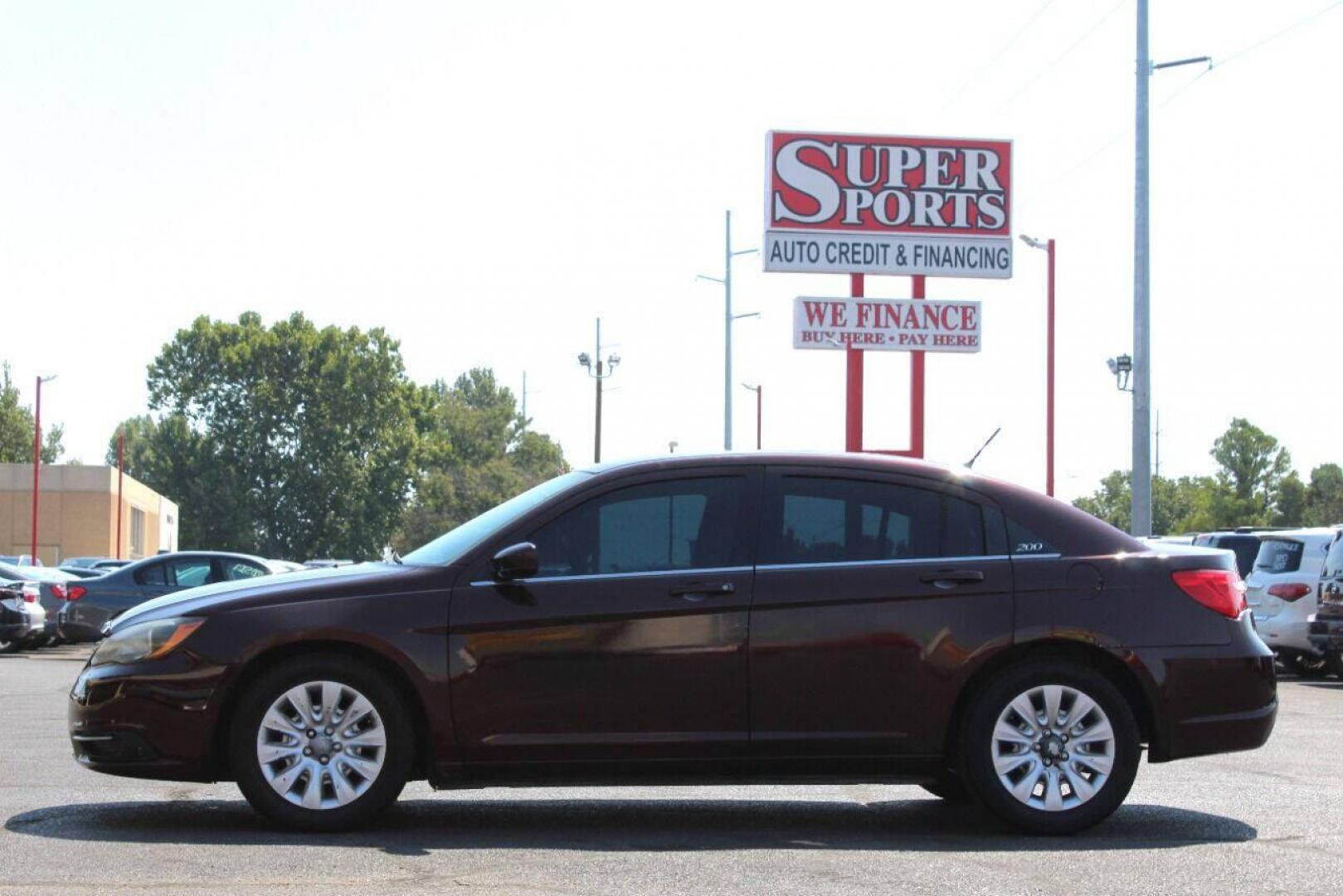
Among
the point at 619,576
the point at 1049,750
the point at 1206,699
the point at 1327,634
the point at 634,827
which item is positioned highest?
the point at 619,576

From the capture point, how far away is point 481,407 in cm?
15662

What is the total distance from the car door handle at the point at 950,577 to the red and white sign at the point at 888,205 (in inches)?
908

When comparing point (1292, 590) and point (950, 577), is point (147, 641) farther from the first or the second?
point (1292, 590)

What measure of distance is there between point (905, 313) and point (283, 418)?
74.7 meters

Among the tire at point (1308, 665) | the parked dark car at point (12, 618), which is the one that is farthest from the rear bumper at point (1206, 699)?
the parked dark car at point (12, 618)

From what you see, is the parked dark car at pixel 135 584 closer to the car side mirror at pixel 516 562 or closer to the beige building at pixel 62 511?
the car side mirror at pixel 516 562

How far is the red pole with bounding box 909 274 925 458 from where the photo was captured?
3055cm

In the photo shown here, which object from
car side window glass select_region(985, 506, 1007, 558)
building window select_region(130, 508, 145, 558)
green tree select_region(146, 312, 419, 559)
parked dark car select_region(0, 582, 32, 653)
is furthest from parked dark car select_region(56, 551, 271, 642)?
green tree select_region(146, 312, 419, 559)

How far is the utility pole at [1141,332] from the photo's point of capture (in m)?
28.7

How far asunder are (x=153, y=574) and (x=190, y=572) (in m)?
0.70

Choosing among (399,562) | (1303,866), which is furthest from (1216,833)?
(399,562)

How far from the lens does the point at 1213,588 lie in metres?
8.17

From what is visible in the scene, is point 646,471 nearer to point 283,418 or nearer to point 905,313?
point 905,313

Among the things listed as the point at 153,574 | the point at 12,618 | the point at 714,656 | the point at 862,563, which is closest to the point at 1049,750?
the point at 862,563
